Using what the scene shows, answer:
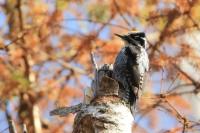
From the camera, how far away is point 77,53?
7926 millimetres

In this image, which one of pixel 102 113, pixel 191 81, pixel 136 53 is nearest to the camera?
pixel 102 113

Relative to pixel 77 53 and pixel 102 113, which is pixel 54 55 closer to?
pixel 77 53

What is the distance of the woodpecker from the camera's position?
3.67 m

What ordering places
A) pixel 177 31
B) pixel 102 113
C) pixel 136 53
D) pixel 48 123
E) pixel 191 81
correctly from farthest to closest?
pixel 48 123, pixel 177 31, pixel 191 81, pixel 136 53, pixel 102 113

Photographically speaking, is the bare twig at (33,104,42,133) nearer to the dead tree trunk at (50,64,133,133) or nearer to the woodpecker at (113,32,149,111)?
the woodpecker at (113,32,149,111)

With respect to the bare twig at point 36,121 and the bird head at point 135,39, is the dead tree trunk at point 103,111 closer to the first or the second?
the bird head at point 135,39

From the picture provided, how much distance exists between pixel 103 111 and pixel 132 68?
0.72m

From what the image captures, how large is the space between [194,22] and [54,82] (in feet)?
8.97

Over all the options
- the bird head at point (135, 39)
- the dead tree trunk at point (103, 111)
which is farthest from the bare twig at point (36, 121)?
the dead tree trunk at point (103, 111)

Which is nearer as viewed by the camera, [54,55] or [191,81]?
[191,81]

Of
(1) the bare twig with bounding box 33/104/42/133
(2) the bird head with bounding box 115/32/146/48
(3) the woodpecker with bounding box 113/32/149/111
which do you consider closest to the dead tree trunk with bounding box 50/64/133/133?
(3) the woodpecker with bounding box 113/32/149/111

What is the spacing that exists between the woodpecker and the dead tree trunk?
0.09 m

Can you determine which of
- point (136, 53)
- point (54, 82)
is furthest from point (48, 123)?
point (136, 53)

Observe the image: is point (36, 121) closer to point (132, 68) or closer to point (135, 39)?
point (135, 39)
